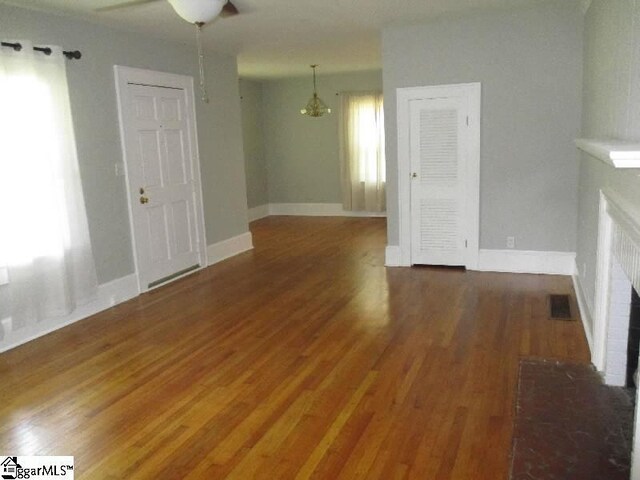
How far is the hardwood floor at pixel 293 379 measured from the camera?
2.39m


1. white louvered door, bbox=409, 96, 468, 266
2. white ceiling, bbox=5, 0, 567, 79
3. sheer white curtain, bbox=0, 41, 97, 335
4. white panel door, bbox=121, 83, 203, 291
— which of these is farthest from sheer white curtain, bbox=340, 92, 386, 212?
sheer white curtain, bbox=0, 41, 97, 335

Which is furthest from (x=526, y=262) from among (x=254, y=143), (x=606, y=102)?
(x=254, y=143)

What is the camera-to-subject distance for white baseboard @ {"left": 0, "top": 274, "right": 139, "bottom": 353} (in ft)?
12.8

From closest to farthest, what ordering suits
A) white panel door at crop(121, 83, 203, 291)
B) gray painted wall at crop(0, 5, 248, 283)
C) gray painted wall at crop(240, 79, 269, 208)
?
gray painted wall at crop(0, 5, 248, 283)
white panel door at crop(121, 83, 203, 291)
gray painted wall at crop(240, 79, 269, 208)

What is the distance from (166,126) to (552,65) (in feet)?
12.7

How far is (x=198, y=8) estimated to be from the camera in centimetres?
268

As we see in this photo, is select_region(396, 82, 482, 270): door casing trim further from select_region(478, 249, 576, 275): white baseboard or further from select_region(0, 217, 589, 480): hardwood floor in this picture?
select_region(0, 217, 589, 480): hardwood floor

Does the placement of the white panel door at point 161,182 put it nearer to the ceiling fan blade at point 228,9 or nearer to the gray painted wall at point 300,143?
the ceiling fan blade at point 228,9

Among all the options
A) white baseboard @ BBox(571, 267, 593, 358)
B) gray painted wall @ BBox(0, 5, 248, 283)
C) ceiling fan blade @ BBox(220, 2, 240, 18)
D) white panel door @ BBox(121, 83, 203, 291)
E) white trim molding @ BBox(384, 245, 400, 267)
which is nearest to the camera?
ceiling fan blade @ BBox(220, 2, 240, 18)

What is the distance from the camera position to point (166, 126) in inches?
219

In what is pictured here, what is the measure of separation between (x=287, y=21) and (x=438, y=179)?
2.16m

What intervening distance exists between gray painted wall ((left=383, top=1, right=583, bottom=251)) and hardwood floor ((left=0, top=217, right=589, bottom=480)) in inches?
23.0

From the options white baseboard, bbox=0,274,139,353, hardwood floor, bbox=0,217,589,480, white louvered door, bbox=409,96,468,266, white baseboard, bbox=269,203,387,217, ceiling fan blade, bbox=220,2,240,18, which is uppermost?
ceiling fan blade, bbox=220,2,240,18

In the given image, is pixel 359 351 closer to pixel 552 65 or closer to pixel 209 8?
pixel 209 8
